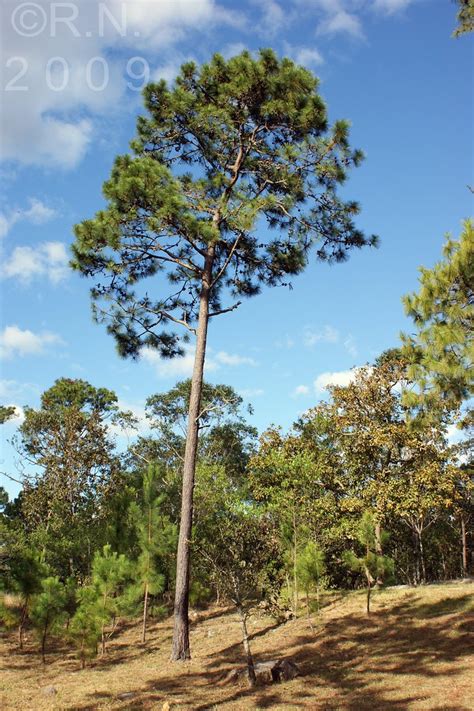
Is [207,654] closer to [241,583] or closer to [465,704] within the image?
[241,583]

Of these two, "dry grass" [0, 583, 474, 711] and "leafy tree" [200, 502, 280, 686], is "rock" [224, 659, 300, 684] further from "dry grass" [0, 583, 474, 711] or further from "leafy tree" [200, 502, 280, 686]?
"leafy tree" [200, 502, 280, 686]

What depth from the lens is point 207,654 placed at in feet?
41.6

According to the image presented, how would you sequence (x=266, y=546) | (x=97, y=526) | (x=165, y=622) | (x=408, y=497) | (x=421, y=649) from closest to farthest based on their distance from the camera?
(x=266, y=546) < (x=421, y=649) < (x=408, y=497) < (x=165, y=622) < (x=97, y=526)

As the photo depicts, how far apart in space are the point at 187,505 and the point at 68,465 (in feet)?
48.7

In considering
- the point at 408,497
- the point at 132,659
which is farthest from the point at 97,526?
the point at 408,497

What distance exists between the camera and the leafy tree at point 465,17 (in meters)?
10.5

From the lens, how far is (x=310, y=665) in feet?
36.1

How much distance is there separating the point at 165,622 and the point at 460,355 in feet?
48.5

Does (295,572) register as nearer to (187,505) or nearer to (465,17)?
(187,505)

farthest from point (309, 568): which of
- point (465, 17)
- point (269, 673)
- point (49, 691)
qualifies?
point (465, 17)

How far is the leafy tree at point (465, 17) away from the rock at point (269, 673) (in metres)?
12.8

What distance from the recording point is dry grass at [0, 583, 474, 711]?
8570mm

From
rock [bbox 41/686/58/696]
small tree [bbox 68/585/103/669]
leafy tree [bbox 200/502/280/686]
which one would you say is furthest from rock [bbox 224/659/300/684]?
small tree [bbox 68/585/103/669]

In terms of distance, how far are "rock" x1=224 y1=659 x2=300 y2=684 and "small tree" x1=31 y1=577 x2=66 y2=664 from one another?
5.97 m
